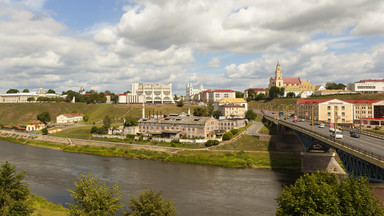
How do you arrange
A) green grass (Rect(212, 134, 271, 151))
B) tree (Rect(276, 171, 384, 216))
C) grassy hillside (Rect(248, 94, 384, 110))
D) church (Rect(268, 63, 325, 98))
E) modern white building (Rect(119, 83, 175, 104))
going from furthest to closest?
modern white building (Rect(119, 83, 175, 104)) → church (Rect(268, 63, 325, 98)) → grassy hillside (Rect(248, 94, 384, 110)) → green grass (Rect(212, 134, 271, 151)) → tree (Rect(276, 171, 384, 216))

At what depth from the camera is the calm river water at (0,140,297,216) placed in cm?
3231

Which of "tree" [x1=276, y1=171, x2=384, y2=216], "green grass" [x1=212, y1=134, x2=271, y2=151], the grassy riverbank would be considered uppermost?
"tree" [x1=276, y1=171, x2=384, y2=216]

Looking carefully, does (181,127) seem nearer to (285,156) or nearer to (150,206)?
(285,156)

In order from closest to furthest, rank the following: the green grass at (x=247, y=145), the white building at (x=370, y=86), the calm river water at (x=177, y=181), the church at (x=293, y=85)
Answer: the calm river water at (x=177, y=181), the green grass at (x=247, y=145), the white building at (x=370, y=86), the church at (x=293, y=85)

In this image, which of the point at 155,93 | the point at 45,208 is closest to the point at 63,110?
the point at 155,93

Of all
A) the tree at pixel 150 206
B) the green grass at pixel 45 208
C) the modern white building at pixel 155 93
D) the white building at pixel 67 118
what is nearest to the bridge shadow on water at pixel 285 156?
the tree at pixel 150 206

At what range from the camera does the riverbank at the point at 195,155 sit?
52.7 metres

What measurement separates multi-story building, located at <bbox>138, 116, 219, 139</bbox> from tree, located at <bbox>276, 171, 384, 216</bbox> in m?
50.3

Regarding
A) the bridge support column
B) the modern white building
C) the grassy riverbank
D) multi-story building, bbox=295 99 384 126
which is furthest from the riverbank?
the modern white building

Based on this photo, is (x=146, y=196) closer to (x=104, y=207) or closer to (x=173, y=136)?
(x=104, y=207)

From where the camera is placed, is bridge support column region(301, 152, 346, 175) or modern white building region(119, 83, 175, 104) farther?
modern white building region(119, 83, 175, 104)

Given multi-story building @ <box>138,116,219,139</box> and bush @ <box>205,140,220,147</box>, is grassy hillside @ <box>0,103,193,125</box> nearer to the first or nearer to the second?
multi-story building @ <box>138,116,219,139</box>

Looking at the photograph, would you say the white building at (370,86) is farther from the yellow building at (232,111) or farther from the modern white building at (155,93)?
the modern white building at (155,93)

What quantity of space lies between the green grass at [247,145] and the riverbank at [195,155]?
2.29 m
